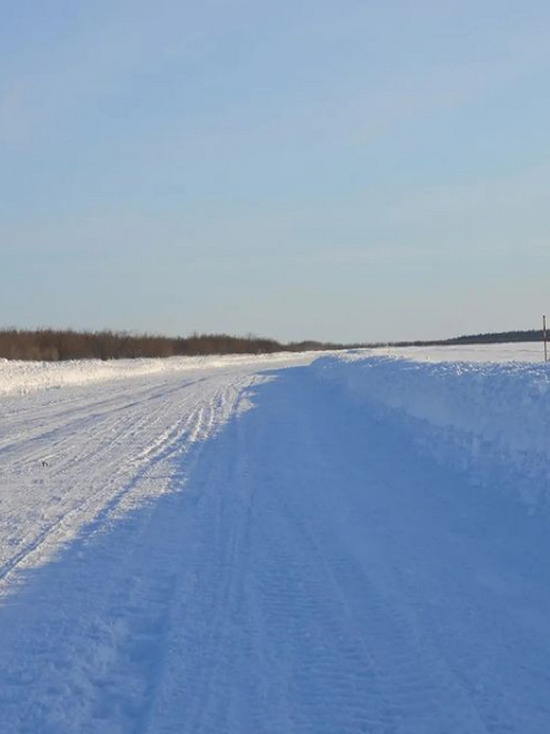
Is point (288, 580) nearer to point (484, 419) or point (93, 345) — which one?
point (484, 419)

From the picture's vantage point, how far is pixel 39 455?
1529 cm

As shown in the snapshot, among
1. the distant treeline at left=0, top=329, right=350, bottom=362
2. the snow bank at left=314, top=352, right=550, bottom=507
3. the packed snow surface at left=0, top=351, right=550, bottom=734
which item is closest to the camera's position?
the packed snow surface at left=0, top=351, right=550, bottom=734

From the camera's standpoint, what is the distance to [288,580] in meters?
7.49

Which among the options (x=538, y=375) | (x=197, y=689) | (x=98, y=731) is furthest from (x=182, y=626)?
(x=538, y=375)

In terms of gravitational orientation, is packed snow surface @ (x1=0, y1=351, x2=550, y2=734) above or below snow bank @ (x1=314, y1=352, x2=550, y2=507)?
below

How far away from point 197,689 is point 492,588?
275 centimetres

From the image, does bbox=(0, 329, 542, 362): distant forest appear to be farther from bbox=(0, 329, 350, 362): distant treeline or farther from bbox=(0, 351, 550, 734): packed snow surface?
bbox=(0, 351, 550, 734): packed snow surface

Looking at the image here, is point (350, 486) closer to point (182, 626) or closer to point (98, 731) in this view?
point (182, 626)

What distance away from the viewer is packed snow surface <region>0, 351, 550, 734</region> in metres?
5.16

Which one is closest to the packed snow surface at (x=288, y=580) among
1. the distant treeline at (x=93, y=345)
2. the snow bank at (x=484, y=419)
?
the snow bank at (x=484, y=419)

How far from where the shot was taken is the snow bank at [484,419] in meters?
11.1

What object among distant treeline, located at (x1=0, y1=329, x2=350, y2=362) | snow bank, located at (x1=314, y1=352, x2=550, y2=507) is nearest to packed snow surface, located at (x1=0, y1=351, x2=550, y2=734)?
snow bank, located at (x1=314, y1=352, x2=550, y2=507)

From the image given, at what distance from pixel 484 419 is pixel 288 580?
666 centimetres

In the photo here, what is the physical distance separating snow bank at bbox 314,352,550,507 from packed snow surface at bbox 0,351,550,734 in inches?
1.9
